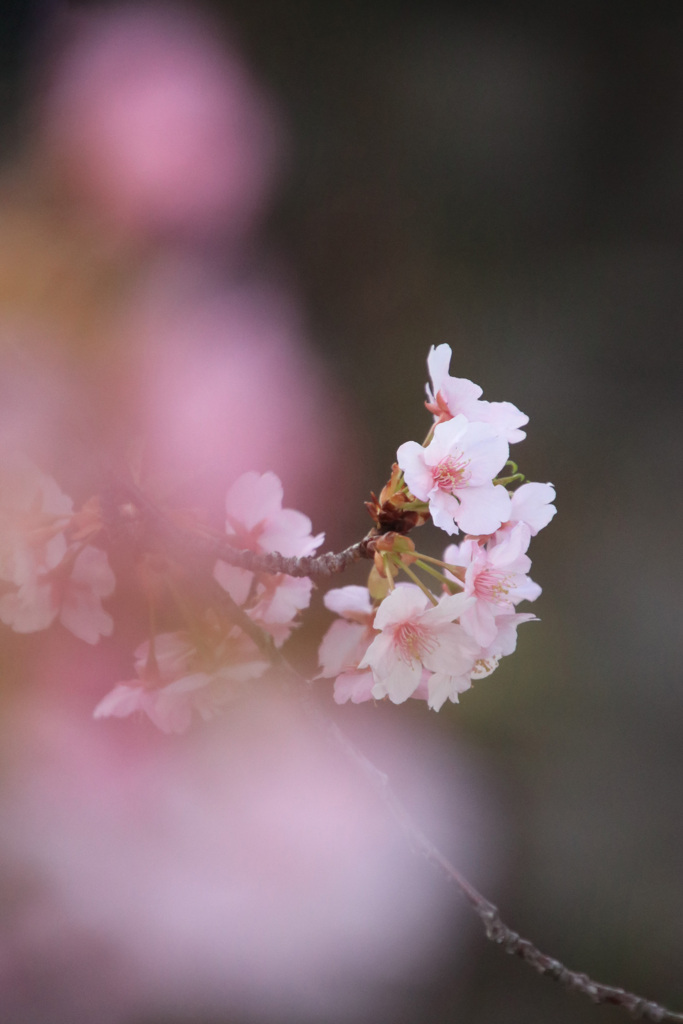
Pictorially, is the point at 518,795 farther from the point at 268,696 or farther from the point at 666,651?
the point at 268,696

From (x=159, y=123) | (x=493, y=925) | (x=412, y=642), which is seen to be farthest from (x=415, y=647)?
(x=159, y=123)

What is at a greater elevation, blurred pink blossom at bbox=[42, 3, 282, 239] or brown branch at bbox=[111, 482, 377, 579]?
blurred pink blossom at bbox=[42, 3, 282, 239]

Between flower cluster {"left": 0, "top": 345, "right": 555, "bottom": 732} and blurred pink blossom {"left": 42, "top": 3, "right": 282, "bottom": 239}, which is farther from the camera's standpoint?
blurred pink blossom {"left": 42, "top": 3, "right": 282, "bottom": 239}

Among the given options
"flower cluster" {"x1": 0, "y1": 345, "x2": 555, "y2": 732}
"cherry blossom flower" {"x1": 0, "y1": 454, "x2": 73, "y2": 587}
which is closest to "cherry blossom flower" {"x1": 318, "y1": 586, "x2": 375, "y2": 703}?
"flower cluster" {"x1": 0, "y1": 345, "x2": 555, "y2": 732}

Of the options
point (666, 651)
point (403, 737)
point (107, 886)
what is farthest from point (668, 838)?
point (107, 886)

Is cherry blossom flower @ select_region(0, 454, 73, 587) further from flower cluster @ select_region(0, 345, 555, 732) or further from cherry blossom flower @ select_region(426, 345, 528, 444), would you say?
cherry blossom flower @ select_region(426, 345, 528, 444)

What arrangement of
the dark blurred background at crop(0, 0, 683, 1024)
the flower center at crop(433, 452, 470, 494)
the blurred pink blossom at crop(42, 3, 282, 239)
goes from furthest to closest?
the dark blurred background at crop(0, 0, 683, 1024) < the blurred pink blossom at crop(42, 3, 282, 239) < the flower center at crop(433, 452, 470, 494)
